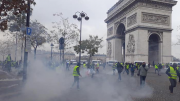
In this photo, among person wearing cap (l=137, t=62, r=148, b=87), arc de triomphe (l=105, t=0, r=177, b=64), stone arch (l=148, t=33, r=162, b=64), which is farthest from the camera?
stone arch (l=148, t=33, r=162, b=64)

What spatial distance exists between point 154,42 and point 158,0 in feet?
30.7

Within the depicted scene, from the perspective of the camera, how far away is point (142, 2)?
1474 inches

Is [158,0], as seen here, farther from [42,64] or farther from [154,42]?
[42,64]

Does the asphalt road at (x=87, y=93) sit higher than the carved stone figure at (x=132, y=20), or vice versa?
the carved stone figure at (x=132, y=20)

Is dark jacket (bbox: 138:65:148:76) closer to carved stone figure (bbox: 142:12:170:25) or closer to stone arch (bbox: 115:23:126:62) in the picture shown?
carved stone figure (bbox: 142:12:170:25)

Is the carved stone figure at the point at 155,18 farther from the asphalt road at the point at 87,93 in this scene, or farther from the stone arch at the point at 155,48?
the asphalt road at the point at 87,93

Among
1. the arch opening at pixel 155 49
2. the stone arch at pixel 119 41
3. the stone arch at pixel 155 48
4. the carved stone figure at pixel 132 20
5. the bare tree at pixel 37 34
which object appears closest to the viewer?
the bare tree at pixel 37 34

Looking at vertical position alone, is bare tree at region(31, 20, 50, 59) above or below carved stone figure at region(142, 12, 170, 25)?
below

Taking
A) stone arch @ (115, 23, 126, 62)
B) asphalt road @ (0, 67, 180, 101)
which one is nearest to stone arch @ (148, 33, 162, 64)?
stone arch @ (115, 23, 126, 62)

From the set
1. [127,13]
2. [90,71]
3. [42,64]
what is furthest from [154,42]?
[42,64]

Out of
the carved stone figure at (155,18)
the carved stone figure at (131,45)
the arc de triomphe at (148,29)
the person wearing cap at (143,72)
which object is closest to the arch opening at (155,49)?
the arc de triomphe at (148,29)

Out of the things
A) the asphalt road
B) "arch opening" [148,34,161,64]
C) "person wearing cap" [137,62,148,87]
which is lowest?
the asphalt road

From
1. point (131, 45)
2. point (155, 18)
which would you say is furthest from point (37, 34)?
point (155, 18)

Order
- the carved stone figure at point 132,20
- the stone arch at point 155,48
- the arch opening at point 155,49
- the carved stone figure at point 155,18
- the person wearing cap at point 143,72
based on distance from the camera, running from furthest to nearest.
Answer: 1. the arch opening at point 155,49
2. the stone arch at point 155,48
3. the carved stone figure at point 132,20
4. the carved stone figure at point 155,18
5. the person wearing cap at point 143,72
